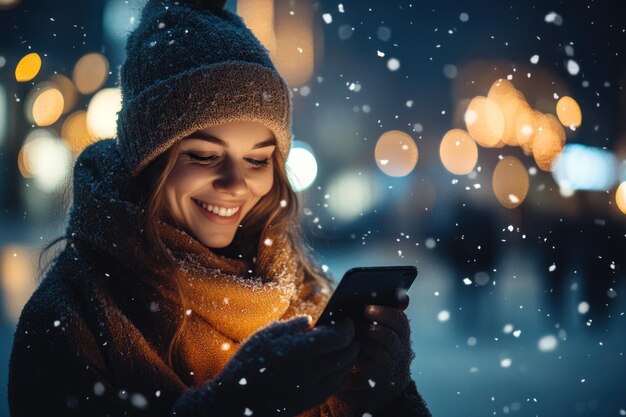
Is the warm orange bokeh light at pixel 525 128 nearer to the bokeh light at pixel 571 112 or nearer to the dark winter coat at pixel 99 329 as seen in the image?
the bokeh light at pixel 571 112

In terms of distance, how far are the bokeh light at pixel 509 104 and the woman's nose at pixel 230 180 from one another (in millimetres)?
10992

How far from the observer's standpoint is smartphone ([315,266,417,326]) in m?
2.09

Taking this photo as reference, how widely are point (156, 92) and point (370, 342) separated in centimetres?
125

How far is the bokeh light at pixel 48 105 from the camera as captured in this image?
10.0 m

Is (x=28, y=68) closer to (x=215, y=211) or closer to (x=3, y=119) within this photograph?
(x=3, y=119)

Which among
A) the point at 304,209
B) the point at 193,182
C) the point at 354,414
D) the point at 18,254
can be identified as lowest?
the point at 18,254

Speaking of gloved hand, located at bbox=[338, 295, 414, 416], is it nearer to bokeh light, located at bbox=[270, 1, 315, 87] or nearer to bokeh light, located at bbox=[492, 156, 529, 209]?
bokeh light, located at bbox=[270, 1, 315, 87]

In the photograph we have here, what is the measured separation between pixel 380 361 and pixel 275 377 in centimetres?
51

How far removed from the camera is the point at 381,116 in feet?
27.1

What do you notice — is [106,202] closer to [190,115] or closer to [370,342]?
[190,115]

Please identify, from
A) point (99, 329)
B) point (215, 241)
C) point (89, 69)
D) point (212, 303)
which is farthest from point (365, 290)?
point (89, 69)

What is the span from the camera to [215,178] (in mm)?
2402

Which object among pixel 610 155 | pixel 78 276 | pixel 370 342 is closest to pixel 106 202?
pixel 78 276

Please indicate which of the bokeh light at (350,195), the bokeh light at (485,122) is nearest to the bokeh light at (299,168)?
the bokeh light at (350,195)
